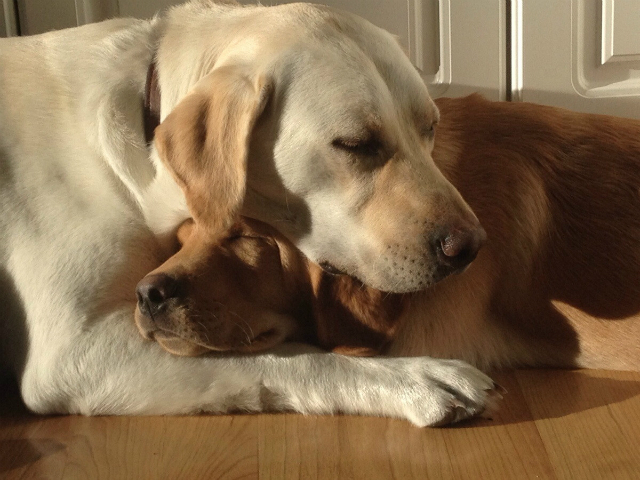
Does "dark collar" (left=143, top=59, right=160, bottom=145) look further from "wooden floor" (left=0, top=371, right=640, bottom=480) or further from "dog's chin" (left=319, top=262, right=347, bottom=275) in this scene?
"wooden floor" (left=0, top=371, right=640, bottom=480)

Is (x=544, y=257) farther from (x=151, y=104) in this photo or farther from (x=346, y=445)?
(x=151, y=104)

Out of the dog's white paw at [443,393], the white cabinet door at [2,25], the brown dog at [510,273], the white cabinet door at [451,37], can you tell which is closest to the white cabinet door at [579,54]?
the white cabinet door at [451,37]

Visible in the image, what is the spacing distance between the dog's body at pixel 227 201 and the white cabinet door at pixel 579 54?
4.29 feet

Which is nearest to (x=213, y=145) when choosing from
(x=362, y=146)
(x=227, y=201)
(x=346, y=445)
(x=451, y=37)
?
(x=227, y=201)

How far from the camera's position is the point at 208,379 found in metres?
1.48

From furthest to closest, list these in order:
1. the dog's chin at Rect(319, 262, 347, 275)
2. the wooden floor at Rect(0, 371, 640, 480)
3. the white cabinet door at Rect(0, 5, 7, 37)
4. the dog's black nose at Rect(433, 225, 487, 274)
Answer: the white cabinet door at Rect(0, 5, 7, 37) < the dog's chin at Rect(319, 262, 347, 275) < the dog's black nose at Rect(433, 225, 487, 274) < the wooden floor at Rect(0, 371, 640, 480)

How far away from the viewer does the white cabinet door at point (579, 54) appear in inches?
106

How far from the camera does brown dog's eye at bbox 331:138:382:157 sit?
1.43 m

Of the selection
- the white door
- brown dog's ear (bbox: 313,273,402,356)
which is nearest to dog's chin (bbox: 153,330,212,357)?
brown dog's ear (bbox: 313,273,402,356)

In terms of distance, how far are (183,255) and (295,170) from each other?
0.27 metres

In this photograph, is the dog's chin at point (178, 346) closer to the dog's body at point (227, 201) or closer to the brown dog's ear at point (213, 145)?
the dog's body at point (227, 201)

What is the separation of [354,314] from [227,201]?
33cm

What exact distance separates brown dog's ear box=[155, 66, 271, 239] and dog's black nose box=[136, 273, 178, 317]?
125 millimetres

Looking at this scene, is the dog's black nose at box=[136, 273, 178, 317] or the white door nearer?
the dog's black nose at box=[136, 273, 178, 317]
